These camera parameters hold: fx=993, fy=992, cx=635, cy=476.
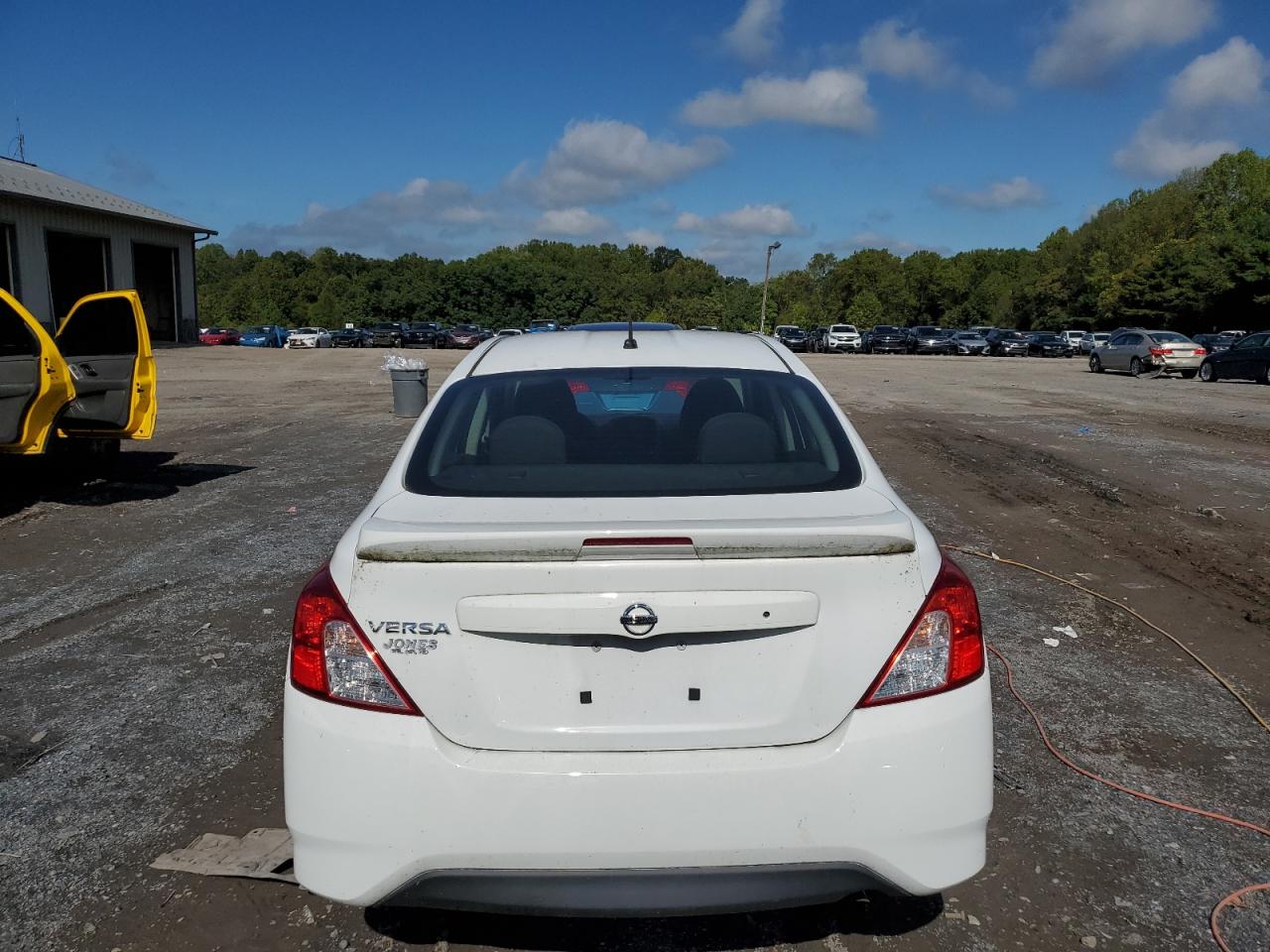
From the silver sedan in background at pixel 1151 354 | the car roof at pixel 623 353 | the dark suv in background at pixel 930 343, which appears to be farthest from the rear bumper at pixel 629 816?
the dark suv in background at pixel 930 343

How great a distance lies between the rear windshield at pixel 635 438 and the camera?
2846 mm

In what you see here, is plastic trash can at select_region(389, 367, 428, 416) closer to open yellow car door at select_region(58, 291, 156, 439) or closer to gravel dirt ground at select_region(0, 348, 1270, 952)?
gravel dirt ground at select_region(0, 348, 1270, 952)

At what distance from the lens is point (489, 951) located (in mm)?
2645

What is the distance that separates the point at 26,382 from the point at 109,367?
3.05 ft

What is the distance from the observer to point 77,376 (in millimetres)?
8883

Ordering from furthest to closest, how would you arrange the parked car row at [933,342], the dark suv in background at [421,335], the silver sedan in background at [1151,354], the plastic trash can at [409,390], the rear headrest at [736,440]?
the dark suv in background at [421,335], the parked car row at [933,342], the silver sedan in background at [1151,354], the plastic trash can at [409,390], the rear headrest at [736,440]

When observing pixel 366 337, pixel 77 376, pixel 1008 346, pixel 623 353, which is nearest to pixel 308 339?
pixel 366 337

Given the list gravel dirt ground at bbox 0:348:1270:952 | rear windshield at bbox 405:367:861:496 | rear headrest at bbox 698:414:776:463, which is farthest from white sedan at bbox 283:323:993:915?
rear headrest at bbox 698:414:776:463

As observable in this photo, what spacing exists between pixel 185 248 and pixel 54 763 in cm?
4430

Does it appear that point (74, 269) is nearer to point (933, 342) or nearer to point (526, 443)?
point (526, 443)

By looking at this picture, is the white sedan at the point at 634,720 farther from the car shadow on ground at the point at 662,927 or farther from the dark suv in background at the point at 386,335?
the dark suv in background at the point at 386,335

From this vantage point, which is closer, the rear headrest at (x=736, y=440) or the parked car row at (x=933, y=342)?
the rear headrest at (x=736, y=440)

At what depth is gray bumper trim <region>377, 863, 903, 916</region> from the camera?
→ 2.24m

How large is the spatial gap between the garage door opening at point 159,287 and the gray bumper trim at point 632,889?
1797 inches
